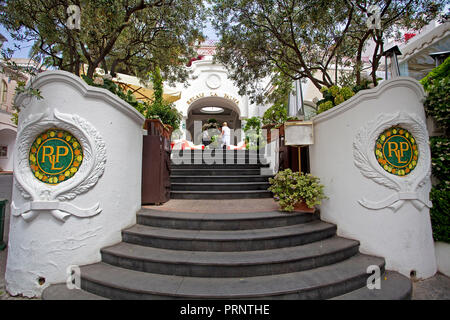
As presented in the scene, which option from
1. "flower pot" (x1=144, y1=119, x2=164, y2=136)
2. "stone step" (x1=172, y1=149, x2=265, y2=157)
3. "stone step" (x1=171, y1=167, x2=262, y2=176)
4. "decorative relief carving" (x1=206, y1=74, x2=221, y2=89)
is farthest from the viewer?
"decorative relief carving" (x1=206, y1=74, x2=221, y2=89)

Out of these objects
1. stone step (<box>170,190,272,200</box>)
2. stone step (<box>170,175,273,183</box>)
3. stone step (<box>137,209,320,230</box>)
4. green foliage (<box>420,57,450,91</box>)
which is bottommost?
stone step (<box>137,209,320,230</box>)

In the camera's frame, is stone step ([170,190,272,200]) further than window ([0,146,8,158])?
No

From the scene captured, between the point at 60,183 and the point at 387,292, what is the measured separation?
419 centimetres

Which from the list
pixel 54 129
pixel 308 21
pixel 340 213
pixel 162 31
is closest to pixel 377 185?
pixel 340 213

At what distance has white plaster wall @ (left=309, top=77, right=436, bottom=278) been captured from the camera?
301 cm

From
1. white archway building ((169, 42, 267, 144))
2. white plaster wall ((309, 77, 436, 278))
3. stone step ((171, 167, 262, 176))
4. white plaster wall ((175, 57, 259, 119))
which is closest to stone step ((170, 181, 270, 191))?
stone step ((171, 167, 262, 176))

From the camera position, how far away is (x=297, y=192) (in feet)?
11.8

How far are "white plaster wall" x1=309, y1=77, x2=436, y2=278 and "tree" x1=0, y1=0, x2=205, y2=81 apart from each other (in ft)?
13.2

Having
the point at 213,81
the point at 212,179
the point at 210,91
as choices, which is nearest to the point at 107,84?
the point at 212,179

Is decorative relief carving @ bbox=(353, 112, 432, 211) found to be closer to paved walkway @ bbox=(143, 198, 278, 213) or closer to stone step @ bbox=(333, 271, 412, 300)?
stone step @ bbox=(333, 271, 412, 300)

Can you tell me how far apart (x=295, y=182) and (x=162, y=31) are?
4.65 metres

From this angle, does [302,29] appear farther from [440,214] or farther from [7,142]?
[7,142]

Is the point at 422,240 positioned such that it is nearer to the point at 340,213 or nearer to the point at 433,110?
the point at 340,213

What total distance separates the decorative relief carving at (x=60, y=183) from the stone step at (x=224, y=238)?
2.59ft
